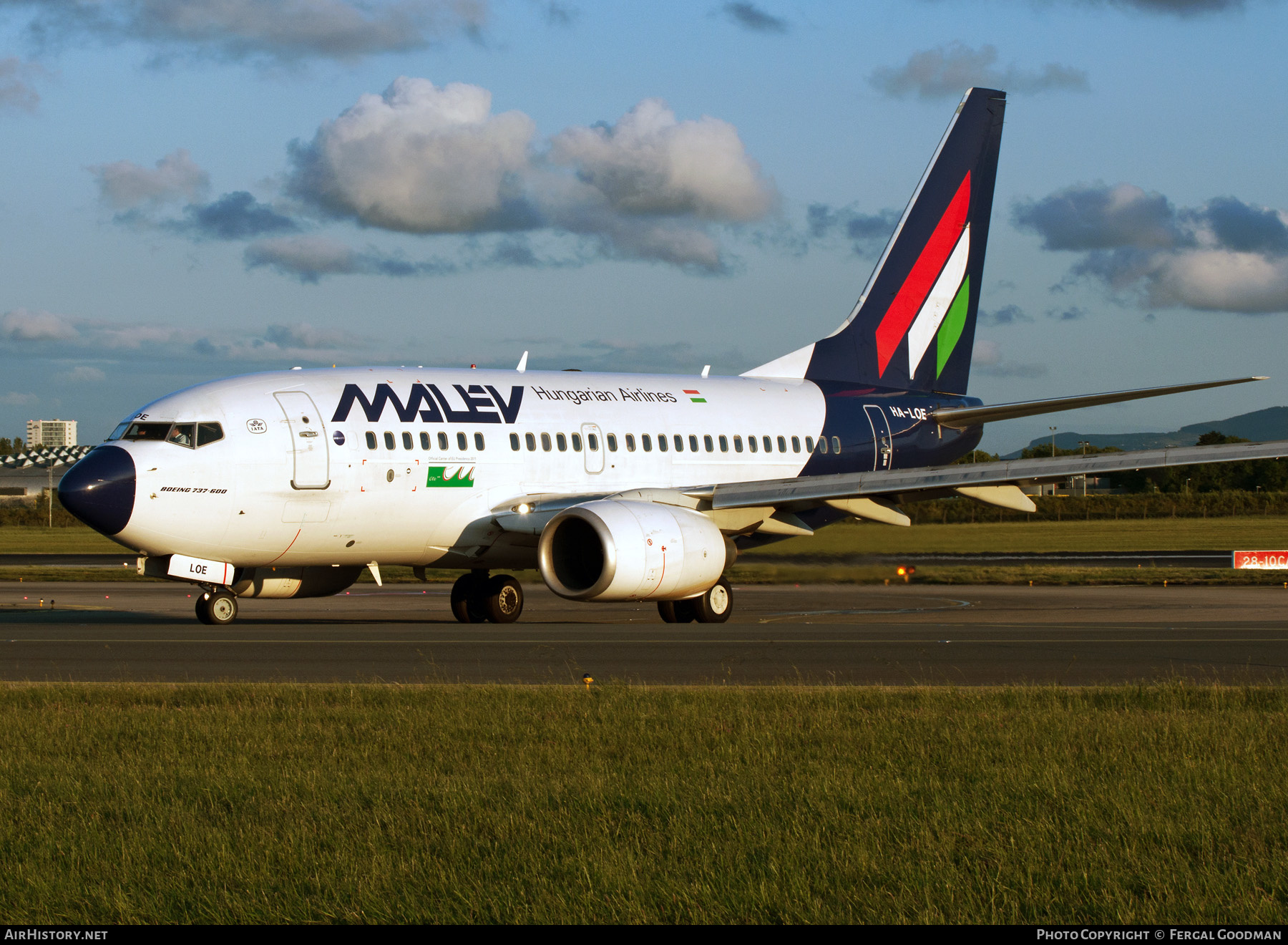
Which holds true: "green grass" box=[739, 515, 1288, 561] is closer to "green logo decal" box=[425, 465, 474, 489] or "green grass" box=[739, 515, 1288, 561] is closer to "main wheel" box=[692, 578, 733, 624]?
"main wheel" box=[692, 578, 733, 624]

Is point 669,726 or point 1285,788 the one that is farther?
point 669,726

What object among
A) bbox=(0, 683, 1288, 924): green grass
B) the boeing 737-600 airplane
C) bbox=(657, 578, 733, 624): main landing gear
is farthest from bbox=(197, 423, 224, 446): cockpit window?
bbox=(0, 683, 1288, 924): green grass

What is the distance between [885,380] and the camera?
30812 millimetres

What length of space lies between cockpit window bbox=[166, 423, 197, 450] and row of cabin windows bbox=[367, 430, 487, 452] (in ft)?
8.67

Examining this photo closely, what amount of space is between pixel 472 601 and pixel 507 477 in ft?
8.10

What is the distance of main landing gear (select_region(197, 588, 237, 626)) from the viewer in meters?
22.1

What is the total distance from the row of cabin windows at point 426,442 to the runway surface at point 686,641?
2.87m

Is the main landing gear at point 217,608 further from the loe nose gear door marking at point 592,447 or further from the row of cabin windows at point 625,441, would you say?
the loe nose gear door marking at point 592,447

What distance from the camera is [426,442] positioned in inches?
902

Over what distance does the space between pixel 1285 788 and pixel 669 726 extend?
433cm

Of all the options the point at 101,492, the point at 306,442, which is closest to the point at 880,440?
the point at 306,442

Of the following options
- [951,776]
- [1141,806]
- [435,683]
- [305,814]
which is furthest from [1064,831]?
[435,683]
